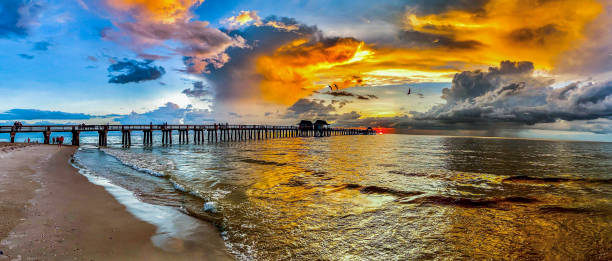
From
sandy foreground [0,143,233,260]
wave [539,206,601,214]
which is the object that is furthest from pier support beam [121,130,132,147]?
wave [539,206,601,214]

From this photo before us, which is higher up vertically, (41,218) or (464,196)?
(41,218)

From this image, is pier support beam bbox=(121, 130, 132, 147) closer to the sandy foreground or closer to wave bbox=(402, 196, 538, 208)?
the sandy foreground

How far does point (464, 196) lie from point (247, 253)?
30.3 ft

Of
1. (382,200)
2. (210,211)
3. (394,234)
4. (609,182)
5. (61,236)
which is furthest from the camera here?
(609,182)

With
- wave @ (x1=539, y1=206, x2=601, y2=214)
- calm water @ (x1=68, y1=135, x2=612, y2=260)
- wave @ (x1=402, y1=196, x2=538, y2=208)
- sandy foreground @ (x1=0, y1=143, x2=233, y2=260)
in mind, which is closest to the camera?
sandy foreground @ (x1=0, y1=143, x2=233, y2=260)

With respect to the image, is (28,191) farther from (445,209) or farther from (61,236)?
(445,209)

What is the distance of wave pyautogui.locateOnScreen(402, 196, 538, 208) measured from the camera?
9289 millimetres

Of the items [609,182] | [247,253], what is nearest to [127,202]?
[247,253]

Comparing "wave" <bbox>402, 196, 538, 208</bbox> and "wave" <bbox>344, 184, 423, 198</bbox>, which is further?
"wave" <bbox>344, 184, 423, 198</bbox>

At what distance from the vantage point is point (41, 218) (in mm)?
5559

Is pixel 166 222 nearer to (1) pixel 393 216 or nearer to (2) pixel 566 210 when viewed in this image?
(1) pixel 393 216

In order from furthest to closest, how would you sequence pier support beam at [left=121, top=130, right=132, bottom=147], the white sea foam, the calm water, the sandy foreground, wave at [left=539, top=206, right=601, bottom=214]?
pier support beam at [left=121, top=130, right=132, bottom=147], wave at [left=539, top=206, right=601, bottom=214], the calm water, the white sea foam, the sandy foreground

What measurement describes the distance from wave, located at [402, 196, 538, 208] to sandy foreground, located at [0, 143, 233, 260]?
7402mm

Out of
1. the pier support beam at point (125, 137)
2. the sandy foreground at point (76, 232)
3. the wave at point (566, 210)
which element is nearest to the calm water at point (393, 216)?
the wave at point (566, 210)
